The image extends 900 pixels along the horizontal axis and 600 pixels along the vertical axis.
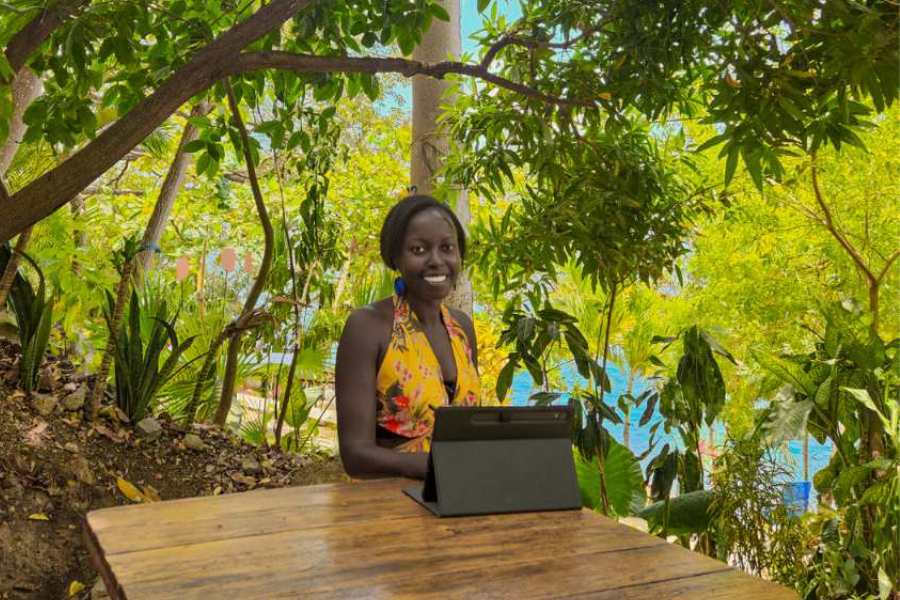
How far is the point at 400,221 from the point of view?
2172mm

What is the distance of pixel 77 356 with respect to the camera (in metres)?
4.44

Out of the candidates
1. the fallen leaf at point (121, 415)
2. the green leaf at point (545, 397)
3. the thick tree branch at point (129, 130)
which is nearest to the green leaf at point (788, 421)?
the green leaf at point (545, 397)

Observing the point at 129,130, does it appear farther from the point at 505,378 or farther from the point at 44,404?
the point at 44,404

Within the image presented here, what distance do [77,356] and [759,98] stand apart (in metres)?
3.73

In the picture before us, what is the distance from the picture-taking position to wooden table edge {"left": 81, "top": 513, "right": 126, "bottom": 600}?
3.68 feet

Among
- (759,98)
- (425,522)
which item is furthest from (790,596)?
(759,98)

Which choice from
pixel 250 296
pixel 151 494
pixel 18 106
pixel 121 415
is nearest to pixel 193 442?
pixel 121 415

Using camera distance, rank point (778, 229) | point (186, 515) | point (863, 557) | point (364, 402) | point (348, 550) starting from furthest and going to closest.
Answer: point (778, 229) < point (863, 557) < point (364, 402) < point (186, 515) < point (348, 550)

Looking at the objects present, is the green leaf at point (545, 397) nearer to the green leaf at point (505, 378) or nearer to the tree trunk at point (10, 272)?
the green leaf at point (505, 378)

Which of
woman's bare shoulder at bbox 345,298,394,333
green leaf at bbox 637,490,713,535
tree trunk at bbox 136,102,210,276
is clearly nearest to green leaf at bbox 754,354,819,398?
green leaf at bbox 637,490,713,535

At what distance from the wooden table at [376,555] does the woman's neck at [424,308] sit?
700 mm

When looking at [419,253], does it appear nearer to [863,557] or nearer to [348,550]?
[348,550]

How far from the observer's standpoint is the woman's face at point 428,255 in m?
2.14

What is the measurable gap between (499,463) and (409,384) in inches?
22.4
